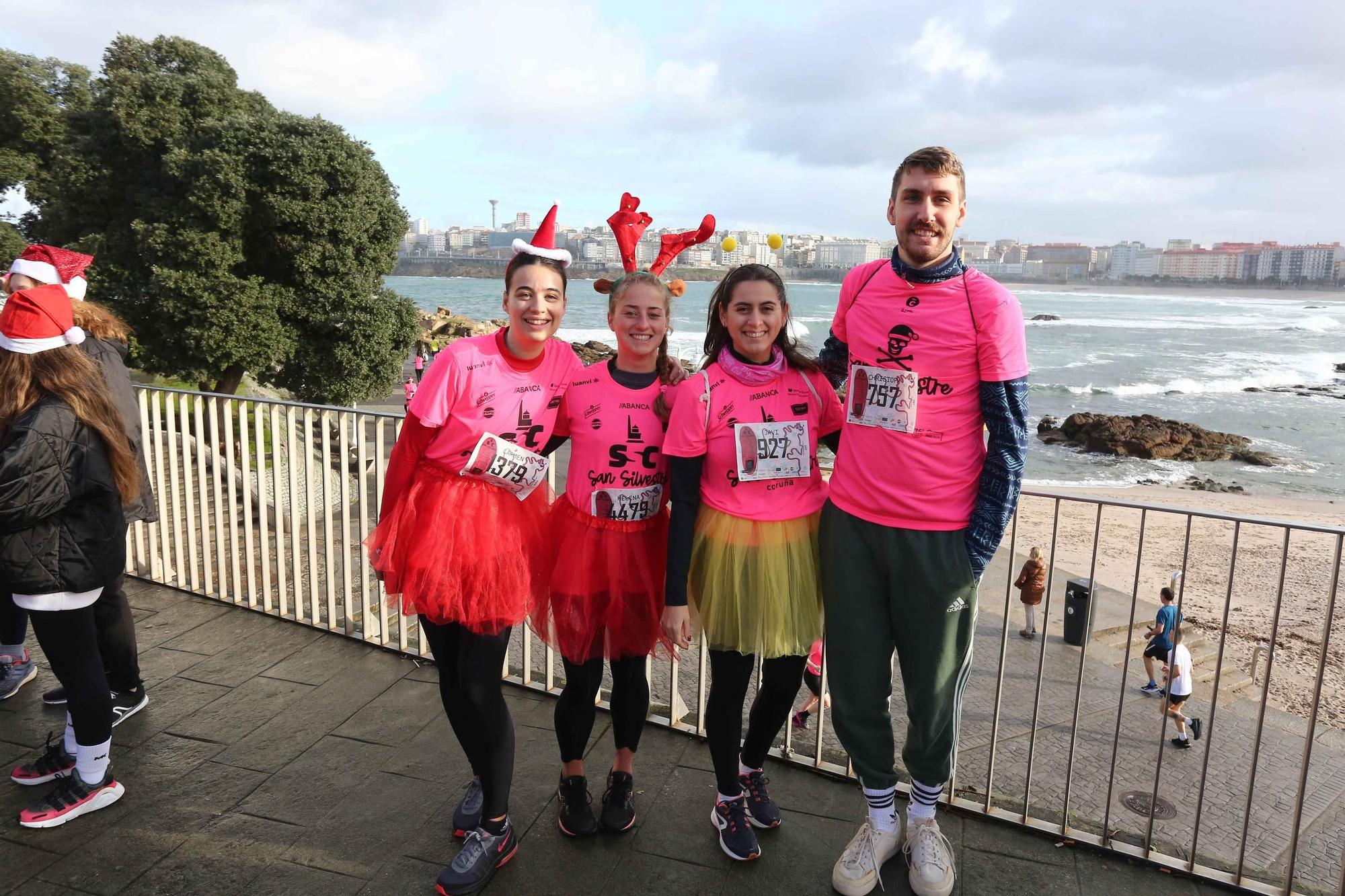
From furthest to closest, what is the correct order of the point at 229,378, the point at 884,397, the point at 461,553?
the point at 229,378 < the point at 461,553 < the point at 884,397

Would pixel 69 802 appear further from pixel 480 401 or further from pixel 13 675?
pixel 480 401

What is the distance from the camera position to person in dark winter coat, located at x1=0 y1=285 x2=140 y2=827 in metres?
2.57

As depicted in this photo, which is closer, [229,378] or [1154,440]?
[229,378]

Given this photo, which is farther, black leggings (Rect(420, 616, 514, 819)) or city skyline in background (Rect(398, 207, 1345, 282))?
city skyline in background (Rect(398, 207, 1345, 282))

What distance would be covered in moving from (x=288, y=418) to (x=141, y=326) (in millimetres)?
7283

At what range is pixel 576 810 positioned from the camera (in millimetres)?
2758

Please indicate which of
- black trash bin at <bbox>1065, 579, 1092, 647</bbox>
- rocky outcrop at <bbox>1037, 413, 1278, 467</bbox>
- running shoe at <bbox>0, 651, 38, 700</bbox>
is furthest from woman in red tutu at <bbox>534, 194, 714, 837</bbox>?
rocky outcrop at <bbox>1037, 413, 1278, 467</bbox>

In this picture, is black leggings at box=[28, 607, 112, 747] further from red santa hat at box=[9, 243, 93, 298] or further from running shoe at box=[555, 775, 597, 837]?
running shoe at box=[555, 775, 597, 837]

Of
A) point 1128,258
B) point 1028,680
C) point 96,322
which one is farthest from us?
point 1128,258

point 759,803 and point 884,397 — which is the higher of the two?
point 884,397

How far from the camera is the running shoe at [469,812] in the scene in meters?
2.73

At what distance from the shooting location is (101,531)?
2762mm

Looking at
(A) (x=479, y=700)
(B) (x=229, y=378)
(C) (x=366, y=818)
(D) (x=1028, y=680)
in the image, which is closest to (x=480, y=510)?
(A) (x=479, y=700)

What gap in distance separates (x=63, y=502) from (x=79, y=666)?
1.78 ft
